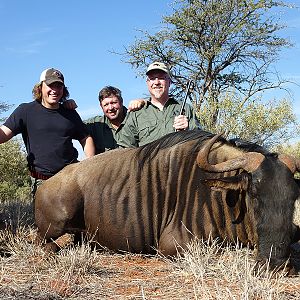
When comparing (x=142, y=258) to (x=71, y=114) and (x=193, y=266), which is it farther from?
(x=71, y=114)

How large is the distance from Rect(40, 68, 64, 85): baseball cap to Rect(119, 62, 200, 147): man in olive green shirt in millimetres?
878

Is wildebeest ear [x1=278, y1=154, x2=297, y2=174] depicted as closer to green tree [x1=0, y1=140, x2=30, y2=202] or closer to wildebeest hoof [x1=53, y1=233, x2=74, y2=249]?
wildebeest hoof [x1=53, y1=233, x2=74, y2=249]

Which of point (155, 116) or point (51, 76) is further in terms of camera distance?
point (155, 116)

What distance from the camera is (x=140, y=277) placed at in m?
3.65

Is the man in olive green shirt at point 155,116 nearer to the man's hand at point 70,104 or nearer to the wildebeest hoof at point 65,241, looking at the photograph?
the man's hand at point 70,104

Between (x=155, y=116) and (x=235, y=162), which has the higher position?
(x=155, y=116)

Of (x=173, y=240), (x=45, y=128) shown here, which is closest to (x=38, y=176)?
(x=45, y=128)

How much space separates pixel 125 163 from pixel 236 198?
1.20 metres

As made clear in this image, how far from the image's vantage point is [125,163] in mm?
4730

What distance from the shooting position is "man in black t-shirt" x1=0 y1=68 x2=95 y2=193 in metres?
5.49

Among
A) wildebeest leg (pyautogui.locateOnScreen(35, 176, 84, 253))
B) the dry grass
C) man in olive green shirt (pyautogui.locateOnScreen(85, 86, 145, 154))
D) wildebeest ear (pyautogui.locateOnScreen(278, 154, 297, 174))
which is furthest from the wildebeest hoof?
wildebeest ear (pyautogui.locateOnScreen(278, 154, 297, 174))

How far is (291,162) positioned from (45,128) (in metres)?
2.77

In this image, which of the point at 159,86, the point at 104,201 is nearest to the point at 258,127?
the point at 159,86

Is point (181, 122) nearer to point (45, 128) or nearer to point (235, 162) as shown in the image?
point (45, 128)
